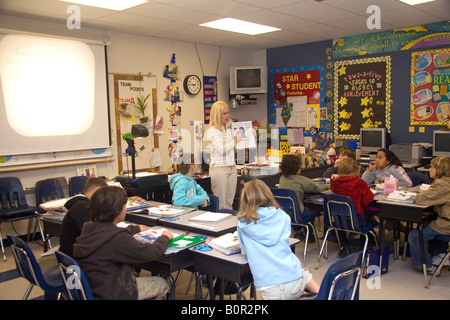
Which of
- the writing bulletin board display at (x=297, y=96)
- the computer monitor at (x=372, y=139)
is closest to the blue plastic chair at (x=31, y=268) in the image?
the computer monitor at (x=372, y=139)

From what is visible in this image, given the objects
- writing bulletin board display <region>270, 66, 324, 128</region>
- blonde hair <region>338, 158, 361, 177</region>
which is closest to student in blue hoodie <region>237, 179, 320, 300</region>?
blonde hair <region>338, 158, 361, 177</region>

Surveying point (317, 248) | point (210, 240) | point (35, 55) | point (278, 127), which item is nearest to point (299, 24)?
point (278, 127)

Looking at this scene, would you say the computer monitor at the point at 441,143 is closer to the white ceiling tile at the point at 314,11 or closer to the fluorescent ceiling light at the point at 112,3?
the white ceiling tile at the point at 314,11

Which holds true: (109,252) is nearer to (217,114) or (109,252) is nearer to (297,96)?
(217,114)

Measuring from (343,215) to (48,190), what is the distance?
358cm

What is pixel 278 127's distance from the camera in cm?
808

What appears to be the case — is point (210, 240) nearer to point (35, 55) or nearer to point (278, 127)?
point (35, 55)

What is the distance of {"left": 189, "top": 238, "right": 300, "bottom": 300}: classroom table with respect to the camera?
2465 millimetres

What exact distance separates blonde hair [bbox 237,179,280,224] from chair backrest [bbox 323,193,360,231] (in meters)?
1.60

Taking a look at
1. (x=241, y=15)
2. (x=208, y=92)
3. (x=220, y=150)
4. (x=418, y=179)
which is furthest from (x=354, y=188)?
(x=208, y=92)

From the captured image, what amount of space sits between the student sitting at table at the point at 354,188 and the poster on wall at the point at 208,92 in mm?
3728

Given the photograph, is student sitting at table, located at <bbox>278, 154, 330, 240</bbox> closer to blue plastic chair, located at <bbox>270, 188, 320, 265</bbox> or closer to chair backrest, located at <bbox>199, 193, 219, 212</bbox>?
blue plastic chair, located at <bbox>270, 188, 320, 265</bbox>

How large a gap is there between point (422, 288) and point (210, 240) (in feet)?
7.02

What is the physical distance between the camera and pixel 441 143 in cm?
586
